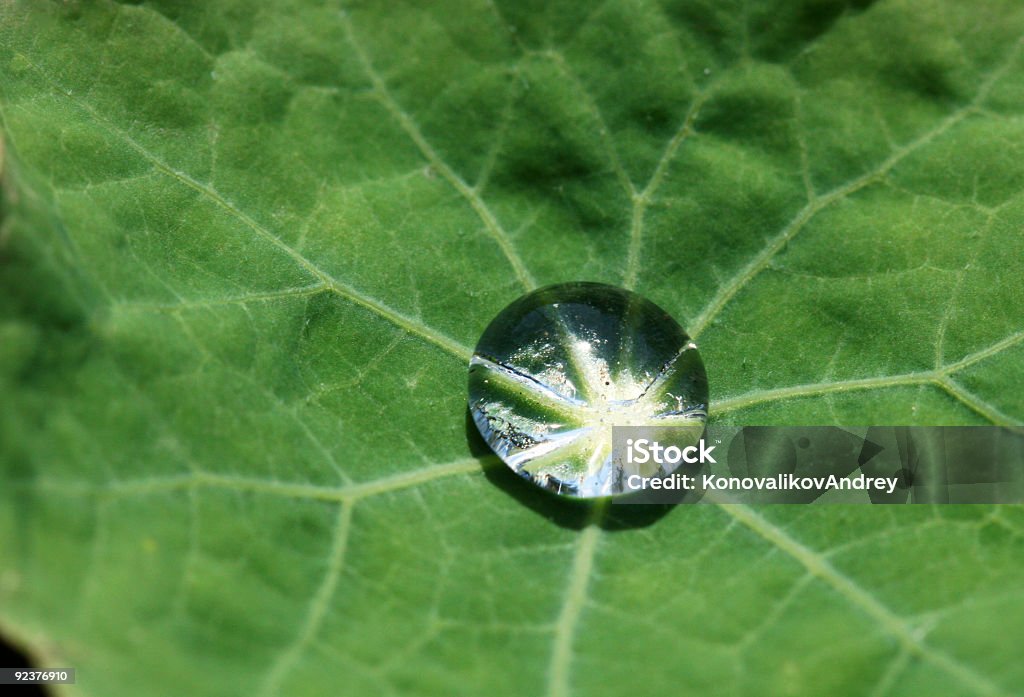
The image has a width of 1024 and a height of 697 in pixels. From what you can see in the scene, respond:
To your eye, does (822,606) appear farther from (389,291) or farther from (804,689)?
(389,291)

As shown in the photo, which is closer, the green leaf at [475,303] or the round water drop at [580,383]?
the green leaf at [475,303]

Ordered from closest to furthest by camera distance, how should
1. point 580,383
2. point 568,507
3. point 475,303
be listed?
point 568,507, point 580,383, point 475,303

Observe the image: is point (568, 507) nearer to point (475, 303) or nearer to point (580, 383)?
point (580, 383)

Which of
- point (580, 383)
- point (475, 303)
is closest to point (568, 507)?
point (580, 383)

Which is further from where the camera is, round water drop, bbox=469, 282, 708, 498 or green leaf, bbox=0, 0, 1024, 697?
round water drop, bbox=469, 282, 708, 498

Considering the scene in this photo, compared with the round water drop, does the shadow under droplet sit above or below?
below

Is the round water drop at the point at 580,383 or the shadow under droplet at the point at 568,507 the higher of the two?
the round water drop at the point at 580,383
